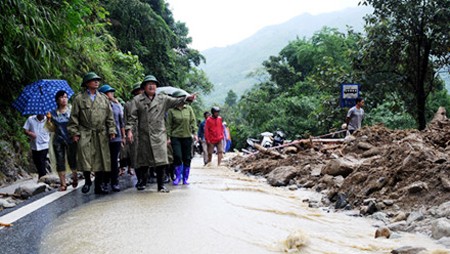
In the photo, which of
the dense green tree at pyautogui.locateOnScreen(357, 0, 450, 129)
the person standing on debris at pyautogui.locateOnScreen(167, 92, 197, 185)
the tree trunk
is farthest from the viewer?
the tree trunk

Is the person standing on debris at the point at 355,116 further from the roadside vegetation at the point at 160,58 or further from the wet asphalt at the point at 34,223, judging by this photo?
the wet asphalt at the point at 34,223

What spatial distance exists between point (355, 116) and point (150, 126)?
7037 mm

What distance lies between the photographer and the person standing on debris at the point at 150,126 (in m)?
7.27

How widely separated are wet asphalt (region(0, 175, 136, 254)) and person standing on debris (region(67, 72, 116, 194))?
40 cm

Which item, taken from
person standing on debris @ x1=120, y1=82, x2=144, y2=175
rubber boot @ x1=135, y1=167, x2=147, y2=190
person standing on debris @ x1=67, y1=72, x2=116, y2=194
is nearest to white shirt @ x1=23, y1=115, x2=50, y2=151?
person standing on debris @ x1=120, y1=82, x2=144, y2=175

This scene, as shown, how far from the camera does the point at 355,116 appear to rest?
41.8 feet

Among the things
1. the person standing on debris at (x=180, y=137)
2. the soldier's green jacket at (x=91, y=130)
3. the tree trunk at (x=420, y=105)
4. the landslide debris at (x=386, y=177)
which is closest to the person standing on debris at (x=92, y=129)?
the soldier's green jacket at (x=91, y=130)

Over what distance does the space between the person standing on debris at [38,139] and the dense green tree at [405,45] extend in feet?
36.3

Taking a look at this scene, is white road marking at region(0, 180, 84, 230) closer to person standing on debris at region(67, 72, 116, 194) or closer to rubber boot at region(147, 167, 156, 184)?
person standing on debris at region(67, 72, 116, 194)

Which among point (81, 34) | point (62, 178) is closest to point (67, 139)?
point (62, 178)

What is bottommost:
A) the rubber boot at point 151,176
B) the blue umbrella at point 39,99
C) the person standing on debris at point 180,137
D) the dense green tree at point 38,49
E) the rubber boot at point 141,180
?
the rubber boot at point 151,176

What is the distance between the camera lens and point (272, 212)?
603 cm

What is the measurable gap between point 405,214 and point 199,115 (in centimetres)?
3496

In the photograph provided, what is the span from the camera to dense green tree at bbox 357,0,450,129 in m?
15.5
